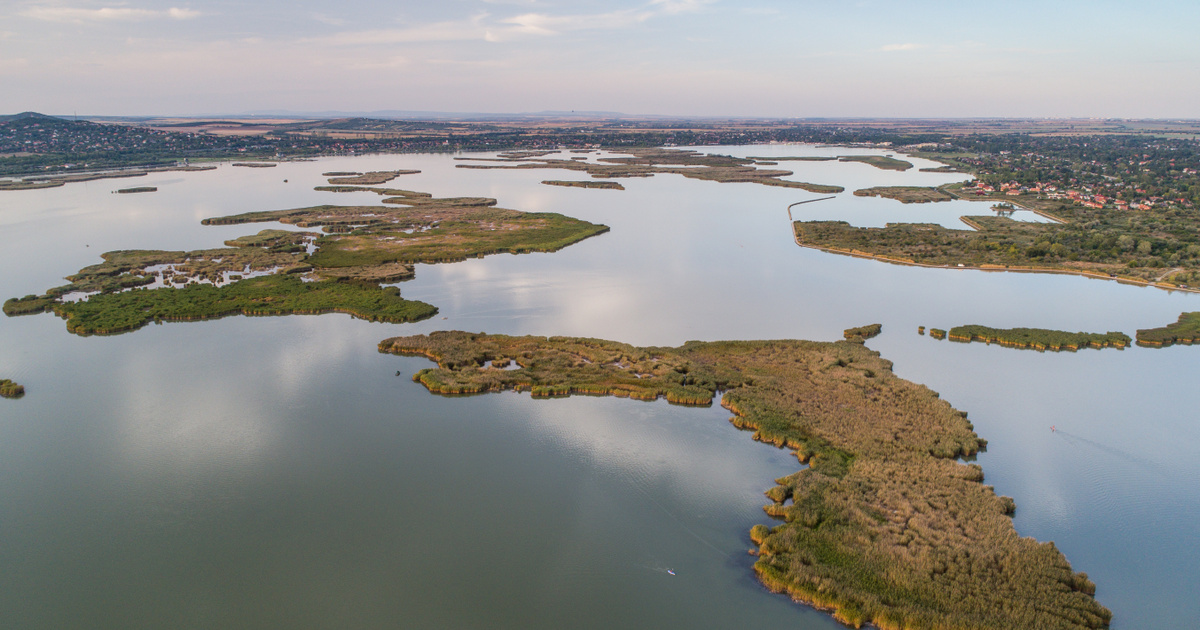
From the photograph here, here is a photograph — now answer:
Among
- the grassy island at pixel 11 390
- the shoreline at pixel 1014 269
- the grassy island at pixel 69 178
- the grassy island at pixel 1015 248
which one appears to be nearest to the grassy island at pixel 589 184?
the grassy island at pixel 1015 248

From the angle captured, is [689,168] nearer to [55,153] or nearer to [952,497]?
[952,497]

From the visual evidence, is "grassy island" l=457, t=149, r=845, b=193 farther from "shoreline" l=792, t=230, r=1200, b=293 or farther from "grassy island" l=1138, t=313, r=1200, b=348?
"grassy island" l=1138, t=313, r=1200, b=348

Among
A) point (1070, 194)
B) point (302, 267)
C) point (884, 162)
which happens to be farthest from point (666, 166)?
point (302, 267)

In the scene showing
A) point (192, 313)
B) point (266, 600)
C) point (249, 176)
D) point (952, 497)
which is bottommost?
point (266, 600)

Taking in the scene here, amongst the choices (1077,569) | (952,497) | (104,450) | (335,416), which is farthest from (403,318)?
(1077,569)

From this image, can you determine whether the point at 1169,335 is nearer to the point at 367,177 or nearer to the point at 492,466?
the point at 492,466
